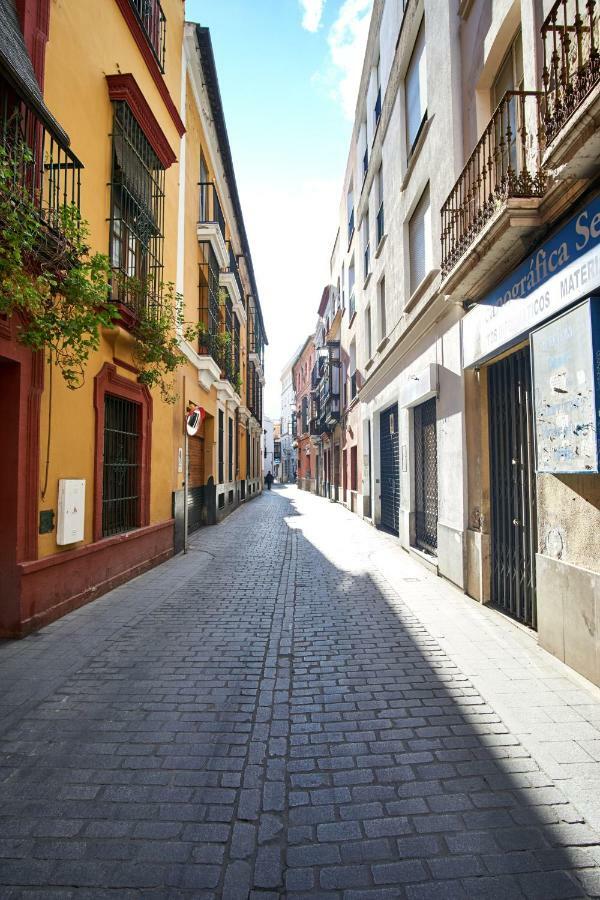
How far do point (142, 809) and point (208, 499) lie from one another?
39.1ft

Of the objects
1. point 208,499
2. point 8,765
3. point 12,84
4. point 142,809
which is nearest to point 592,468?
point 142,809

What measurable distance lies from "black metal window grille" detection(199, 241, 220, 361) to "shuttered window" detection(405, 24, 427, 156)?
5.80m

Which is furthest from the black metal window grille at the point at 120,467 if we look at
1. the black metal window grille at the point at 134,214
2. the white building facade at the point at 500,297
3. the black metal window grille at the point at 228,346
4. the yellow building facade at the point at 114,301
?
the black metal window grille at the point at 228,346

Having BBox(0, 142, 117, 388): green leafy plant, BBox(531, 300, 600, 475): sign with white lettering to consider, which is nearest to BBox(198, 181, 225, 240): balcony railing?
BBox(0, 142, 117, 388): green leafy plant

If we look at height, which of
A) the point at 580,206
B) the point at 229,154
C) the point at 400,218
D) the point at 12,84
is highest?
the point at 229,154

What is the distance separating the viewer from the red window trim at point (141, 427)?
20.2 feet

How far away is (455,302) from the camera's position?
6598mm

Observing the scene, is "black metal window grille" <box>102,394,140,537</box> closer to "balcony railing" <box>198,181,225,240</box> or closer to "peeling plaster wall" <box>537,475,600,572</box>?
"peeling plaster wall" <box>537,475,600,572</box>

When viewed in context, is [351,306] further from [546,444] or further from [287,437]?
[287,437]

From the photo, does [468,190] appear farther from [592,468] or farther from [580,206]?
[592,468]

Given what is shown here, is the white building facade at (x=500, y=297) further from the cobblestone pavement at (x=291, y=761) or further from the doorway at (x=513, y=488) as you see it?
the cobblestone pavement at (x=291, y=761)

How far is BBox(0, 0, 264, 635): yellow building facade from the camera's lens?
4684 mm

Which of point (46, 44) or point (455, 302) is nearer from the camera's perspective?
point (46, 44)

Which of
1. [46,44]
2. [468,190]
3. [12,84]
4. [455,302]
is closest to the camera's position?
[12,84]
